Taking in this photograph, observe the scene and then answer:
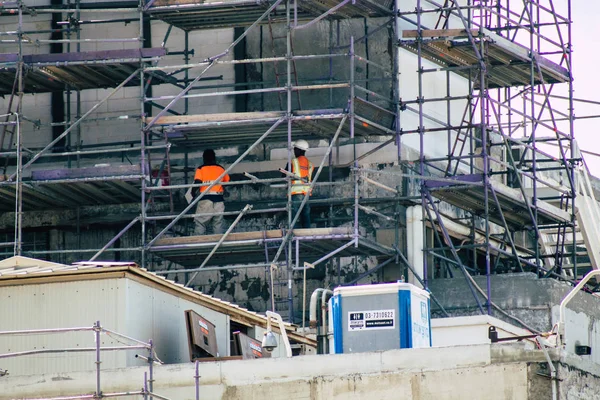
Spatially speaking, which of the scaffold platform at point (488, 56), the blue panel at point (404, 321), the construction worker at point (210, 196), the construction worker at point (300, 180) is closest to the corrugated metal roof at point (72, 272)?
the blue panel at point (404, 321)

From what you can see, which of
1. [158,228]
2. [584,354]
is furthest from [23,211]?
[584,354]

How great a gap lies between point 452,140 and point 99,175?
307 inches

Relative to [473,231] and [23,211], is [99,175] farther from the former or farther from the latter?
[473,231]

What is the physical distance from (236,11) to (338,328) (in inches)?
438

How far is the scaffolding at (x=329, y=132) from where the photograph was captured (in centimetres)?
3775

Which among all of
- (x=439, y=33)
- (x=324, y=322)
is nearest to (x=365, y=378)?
(x=324, y=322)

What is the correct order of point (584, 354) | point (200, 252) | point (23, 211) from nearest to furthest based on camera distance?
point (584, 354) < point (200, 252) < point (23, 211)

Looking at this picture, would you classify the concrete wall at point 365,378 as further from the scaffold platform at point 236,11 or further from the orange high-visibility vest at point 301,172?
the scaffold platform at point 236,11

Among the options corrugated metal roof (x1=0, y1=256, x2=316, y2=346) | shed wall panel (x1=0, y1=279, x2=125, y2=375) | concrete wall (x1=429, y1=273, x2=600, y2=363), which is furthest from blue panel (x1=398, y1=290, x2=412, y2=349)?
concrete wall (x1=429, y1=273, x2=600, y2=363)

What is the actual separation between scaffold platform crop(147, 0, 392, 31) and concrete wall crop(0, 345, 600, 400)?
1130 centimetres

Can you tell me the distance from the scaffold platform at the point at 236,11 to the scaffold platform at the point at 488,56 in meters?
0.94

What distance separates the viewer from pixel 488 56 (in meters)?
40.2

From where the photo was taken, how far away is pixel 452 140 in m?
41.8

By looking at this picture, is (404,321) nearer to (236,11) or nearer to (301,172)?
(301,172)
